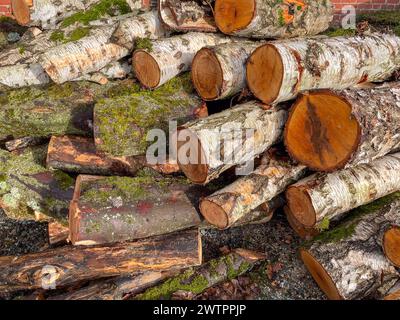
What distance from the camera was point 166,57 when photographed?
4.04m

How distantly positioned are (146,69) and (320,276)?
8.51ft

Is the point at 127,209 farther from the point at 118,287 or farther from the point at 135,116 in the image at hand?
the point at 135,116

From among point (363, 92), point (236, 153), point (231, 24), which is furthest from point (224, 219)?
point (231, 24)

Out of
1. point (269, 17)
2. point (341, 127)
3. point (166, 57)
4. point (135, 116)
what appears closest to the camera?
point (341, 127)

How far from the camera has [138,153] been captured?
3748 mm

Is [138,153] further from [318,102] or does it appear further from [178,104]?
[318,102]

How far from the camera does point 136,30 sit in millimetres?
4324

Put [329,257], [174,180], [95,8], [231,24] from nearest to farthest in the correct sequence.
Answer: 1. [329,257]
2. [174,180]
3. [231,24]
4. [95,8]

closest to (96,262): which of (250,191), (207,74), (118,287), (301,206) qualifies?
(118,287)

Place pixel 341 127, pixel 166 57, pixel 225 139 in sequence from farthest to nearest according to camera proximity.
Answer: pixel 166 57 → pixel 225 139 → pixel 341 127

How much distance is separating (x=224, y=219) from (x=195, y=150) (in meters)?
0.64

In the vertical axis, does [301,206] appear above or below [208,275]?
above

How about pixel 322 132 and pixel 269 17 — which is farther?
pixel 269 17

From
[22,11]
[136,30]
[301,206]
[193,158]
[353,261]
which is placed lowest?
[353,261]
